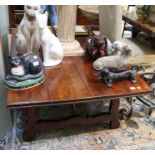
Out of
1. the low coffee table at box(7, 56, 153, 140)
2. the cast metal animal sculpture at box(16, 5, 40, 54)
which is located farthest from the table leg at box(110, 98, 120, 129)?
the cast metal animal sculpture at box(16, 5, 40, 54)

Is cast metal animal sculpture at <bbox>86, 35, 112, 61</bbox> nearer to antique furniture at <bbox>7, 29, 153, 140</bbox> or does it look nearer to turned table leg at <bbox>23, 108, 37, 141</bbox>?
antique furniture at <bbox>7, 29, 153, 140</bbox>

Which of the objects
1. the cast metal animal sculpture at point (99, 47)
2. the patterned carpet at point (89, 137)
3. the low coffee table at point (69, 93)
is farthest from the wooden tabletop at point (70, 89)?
the patterned carpet at point (89, 137)

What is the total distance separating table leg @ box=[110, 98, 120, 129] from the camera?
1.48 meters

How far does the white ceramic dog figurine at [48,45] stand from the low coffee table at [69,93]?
2.1 inches

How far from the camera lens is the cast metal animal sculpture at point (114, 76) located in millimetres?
1409

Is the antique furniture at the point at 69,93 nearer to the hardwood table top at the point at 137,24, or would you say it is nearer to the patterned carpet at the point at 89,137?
the patterned carpet at the point at 89,137

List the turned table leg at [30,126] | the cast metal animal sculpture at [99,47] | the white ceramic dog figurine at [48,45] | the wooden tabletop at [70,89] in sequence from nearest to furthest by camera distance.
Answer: the wooden tabletop at [70,89] → the turned table leg at [30,126] → the white ceramic dog figurine at [48,45] → the cast metal animal sculpture at [99,47]

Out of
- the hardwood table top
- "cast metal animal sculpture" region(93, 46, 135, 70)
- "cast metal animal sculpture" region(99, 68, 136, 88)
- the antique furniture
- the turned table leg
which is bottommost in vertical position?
the turned table leg

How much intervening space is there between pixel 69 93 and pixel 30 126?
0.32 metres

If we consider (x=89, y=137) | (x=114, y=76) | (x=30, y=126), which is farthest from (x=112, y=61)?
(x=30, y=126)

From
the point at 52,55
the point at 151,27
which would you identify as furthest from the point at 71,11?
the point at 151,27

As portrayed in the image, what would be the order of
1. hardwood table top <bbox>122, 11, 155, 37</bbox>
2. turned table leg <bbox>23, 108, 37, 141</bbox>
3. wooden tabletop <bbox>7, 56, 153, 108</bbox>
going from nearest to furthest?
wooden tabletop <bbox>7, 56, 153, 108</bbox>, turned table leg <bbox>23, 108, 37, 141</bbox>, hardwood table top <bbox>122, 11, 155, 37</bbox>

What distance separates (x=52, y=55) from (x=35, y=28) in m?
0.20

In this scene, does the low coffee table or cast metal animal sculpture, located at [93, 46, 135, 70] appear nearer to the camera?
the low coffee table
